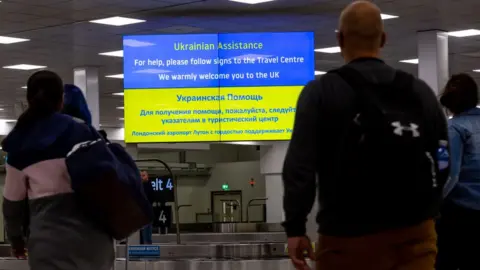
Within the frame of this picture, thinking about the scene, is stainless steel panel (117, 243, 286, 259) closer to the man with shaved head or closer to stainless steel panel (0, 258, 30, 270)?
stainless steel panel (0, 258, 30, 270)

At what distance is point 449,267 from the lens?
5.48 metres

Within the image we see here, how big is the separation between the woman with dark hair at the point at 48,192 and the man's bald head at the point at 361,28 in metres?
1.44

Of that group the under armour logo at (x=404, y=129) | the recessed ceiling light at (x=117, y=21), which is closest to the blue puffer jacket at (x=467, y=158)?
the under armour logo at (x=404, y=129)

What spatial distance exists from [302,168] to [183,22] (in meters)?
11.5

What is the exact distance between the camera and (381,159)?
124 inches

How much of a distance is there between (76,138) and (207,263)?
6916 mm

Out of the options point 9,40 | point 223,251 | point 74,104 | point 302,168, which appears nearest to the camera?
point 302,168

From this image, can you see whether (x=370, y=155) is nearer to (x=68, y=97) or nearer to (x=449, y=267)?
(x=68, y=97)

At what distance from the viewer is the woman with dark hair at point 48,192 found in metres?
4.14

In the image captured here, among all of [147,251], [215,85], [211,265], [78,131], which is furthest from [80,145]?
[215,85]

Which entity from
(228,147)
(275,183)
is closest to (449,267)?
(275,183)

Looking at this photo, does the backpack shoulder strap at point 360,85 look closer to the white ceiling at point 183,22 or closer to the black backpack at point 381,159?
the black backpack at point 381,159

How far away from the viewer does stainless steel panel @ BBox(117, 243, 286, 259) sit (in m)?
12.3

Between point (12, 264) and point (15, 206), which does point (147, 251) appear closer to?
point (12, 264)
